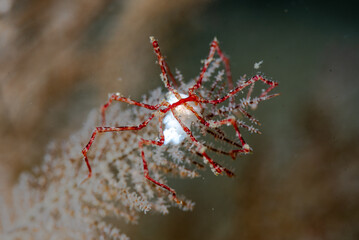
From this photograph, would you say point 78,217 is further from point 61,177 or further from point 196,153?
point 196,153

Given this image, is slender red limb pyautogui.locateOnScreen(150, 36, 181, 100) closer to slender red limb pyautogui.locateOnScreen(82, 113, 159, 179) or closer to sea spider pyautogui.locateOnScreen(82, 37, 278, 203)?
sea spider pyautogui.locateOnScreen(82, 37, 278, 203)

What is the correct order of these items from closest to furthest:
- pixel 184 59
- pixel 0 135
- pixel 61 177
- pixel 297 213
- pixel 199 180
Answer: pixel 297 213, pixel 199 180, pixel 61 177, pixel 184 59, pixel 0 135

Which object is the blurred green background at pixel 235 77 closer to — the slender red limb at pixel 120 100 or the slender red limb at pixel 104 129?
the slender red limb at pixel 120 100

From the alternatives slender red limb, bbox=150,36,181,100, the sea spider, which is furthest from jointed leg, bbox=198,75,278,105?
slender red limb, bbox=150,36,181,100

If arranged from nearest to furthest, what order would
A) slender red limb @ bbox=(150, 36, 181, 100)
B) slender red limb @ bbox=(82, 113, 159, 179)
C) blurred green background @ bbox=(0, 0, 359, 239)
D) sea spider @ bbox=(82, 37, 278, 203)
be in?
blurred green background @ bbox=(0, 0, 359, 239), sea spider @ bbox=(82, 37, 278, 203), slender red limb @ bbox=(82, 113, 159, 179), slender red limb @ bbox=(150, 36, 181, 100)

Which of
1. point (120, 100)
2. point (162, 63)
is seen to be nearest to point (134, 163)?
point (120, 100)

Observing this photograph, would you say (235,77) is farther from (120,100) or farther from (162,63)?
(120,100)

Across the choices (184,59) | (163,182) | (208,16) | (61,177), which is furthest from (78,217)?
(208,16)
